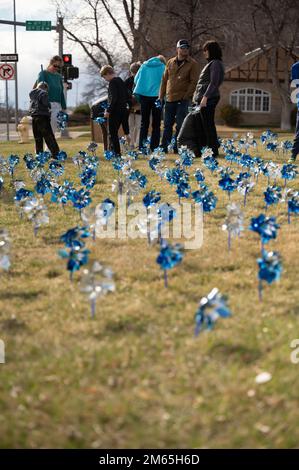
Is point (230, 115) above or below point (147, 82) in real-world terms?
below

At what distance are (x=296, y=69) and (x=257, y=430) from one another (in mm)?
7849

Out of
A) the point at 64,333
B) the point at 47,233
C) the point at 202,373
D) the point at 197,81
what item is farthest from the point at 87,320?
the point at 197,81

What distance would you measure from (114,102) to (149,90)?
936mm

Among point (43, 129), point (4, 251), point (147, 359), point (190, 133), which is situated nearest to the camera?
point (147, 359)

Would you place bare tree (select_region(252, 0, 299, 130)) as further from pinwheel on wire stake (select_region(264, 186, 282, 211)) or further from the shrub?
pinwheel on wire stake (select_region(264, 186, 282, 211))

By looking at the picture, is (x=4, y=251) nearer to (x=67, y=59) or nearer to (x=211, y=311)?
(x=211, y=311)

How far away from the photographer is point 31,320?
3775 millimetres

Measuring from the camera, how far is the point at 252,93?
4294 cm

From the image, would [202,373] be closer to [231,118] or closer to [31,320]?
[31,320]

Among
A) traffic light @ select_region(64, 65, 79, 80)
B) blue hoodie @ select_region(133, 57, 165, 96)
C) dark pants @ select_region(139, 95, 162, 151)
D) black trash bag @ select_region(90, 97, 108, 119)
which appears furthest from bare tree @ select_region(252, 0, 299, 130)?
dark pants @ select_region(139, 95, 162, 151)

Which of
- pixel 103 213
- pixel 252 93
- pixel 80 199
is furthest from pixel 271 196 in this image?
pixel 252 93

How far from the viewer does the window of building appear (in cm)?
4262

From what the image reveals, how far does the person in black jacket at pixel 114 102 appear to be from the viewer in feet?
36.7
